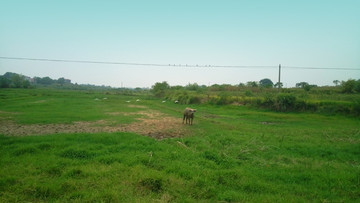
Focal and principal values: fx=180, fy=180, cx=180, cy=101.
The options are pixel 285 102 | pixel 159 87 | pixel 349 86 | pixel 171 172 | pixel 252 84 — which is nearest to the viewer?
pixel 171 172

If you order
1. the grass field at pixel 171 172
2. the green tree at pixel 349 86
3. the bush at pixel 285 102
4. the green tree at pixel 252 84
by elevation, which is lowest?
the grass field at pixel 171 172

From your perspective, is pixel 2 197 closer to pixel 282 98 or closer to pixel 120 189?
pixel 120 189

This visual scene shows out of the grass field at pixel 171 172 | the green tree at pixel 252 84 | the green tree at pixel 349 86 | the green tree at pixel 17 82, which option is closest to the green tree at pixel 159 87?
the green tree at pixel 252 84

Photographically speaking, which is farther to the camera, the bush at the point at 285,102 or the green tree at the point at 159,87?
the green tree at the point at 159,87

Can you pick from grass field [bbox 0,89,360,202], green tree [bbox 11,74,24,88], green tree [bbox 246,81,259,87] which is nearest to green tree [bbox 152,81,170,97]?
green tree [bbox 246,81,259,87]

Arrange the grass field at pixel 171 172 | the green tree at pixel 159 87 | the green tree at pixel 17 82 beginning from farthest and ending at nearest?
1. the green tree at pixel 17 82
2. the green tree at pixel 159 87
3. the grass field at pixel 171 172

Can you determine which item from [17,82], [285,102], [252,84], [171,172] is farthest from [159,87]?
[171,172]

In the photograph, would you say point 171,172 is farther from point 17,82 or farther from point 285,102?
point 17,82

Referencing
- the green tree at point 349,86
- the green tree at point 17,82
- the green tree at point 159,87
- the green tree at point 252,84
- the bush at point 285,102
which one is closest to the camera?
the bush at point 285,102

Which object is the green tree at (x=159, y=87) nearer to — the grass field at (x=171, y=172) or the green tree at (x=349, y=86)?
the green tree at (x=349, y=86)

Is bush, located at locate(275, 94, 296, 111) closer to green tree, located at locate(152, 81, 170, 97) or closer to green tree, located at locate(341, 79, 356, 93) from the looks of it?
green tree, located at locate(341, 79, 356, 93)

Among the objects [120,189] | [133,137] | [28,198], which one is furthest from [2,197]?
[133,137]

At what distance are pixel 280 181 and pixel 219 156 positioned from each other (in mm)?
1838

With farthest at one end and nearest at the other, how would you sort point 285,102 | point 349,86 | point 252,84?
point 252,84 → point 349,86 → point 285,102
